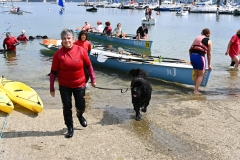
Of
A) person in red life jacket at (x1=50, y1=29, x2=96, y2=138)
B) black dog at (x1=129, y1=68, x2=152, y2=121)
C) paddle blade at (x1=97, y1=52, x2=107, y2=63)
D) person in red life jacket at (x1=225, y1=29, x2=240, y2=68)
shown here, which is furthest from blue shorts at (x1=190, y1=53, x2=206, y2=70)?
paddle blade at (x1=97, y1=52, x2=107, y2=63)

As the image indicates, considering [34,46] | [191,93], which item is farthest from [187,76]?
[34,46]

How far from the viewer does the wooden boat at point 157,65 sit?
26.7ft

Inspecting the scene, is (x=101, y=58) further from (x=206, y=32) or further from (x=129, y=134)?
(x=129, y=134)

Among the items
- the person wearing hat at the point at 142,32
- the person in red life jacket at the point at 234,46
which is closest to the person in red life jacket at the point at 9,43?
the person wearing hat at the point at 142,32

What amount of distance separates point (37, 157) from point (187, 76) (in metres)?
5.40

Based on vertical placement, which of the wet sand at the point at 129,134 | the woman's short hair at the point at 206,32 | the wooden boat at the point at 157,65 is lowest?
the wet sand at the point at 129,134

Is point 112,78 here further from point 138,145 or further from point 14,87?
point 138,145

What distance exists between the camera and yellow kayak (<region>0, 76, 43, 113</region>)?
18.5 feet

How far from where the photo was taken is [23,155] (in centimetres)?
396

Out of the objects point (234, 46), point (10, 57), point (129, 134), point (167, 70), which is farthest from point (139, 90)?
point (10, 57)

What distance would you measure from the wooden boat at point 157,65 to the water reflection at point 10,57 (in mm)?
4147

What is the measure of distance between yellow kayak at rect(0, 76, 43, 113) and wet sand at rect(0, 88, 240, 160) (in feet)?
0.48

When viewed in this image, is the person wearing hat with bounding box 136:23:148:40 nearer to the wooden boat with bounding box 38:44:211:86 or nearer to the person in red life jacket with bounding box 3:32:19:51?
the wooden boat with bounding box 38:44:211:86

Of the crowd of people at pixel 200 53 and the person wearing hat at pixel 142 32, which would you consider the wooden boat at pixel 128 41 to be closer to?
the person wearing hat at pixel 142 32
